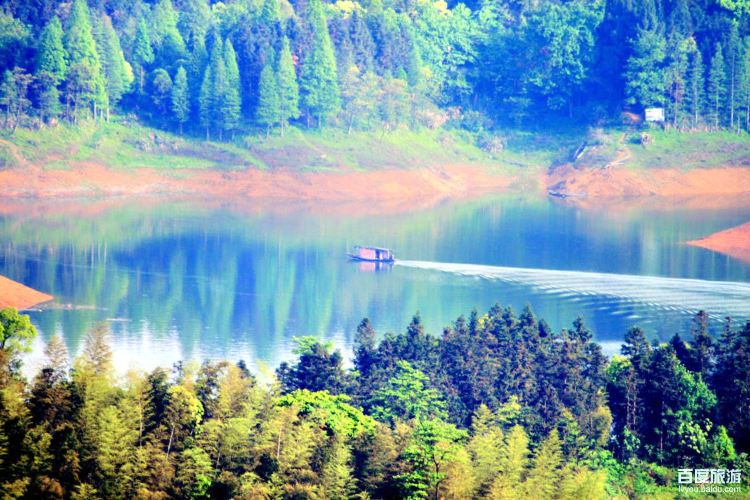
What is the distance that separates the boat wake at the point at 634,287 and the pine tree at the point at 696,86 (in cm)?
4590

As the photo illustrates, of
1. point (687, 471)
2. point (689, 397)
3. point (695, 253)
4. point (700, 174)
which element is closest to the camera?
point (687, 471)

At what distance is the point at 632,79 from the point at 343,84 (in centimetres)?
2221

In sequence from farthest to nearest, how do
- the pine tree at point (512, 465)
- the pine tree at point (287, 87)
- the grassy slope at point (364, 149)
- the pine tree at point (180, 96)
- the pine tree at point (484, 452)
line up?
the pine tree at point (287, 87)
the pine tree at point (180, 96)
the grassy slope at point (364, 149)
the pine tree at point (484, 452)
the pine tree at point (512, 465)

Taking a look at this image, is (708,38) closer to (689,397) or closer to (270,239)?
(270,239)

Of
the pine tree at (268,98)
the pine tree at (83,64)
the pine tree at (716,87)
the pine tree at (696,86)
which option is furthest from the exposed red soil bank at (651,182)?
the pine tree at (83,64)

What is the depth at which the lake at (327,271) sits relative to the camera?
49.8m

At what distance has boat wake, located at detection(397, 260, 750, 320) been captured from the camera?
180ft

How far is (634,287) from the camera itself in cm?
5894

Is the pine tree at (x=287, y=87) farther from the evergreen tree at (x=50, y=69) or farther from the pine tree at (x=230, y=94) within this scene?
the evergreen tree at (x=50, y=69)

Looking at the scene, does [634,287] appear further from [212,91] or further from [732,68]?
[732,68]

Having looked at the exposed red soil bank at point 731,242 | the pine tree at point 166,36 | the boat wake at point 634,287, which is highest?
the pine tree at point 166,36

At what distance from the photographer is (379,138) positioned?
4033 inches

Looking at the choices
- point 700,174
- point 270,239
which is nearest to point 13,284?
point 270,239

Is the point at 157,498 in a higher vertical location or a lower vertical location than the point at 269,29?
lower
